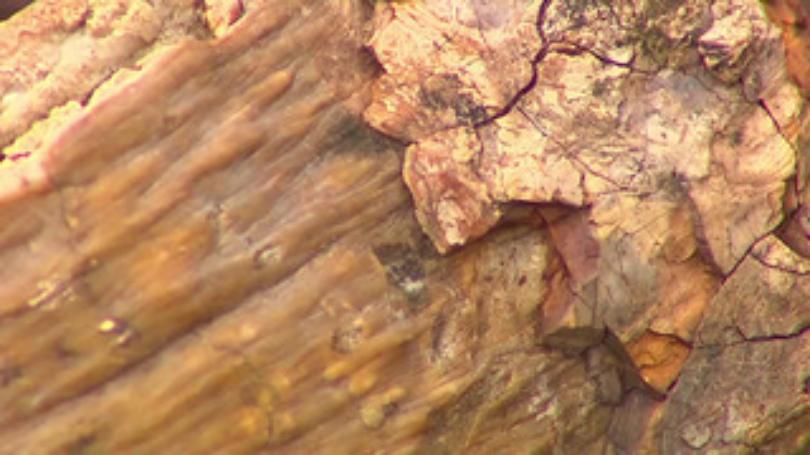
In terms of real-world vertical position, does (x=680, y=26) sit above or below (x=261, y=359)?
above

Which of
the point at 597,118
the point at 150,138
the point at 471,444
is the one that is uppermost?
the point at 150,138

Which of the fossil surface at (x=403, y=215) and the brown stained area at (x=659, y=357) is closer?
the fossil surface at (x=403, y=215)

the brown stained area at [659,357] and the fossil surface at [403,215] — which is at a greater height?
the fossil surface at [403,215]

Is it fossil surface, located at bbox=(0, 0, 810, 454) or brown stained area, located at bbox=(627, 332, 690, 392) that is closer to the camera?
fossil surface, located at bbox=(0, 0, 810, 454)

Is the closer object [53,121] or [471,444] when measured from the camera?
[53,121]

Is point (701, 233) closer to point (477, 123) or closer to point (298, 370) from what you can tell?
point (477, 123)

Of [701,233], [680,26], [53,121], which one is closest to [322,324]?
[53,121]

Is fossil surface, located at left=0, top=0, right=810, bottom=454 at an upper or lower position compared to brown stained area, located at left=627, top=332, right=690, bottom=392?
upper

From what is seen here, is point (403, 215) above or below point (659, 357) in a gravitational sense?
above
